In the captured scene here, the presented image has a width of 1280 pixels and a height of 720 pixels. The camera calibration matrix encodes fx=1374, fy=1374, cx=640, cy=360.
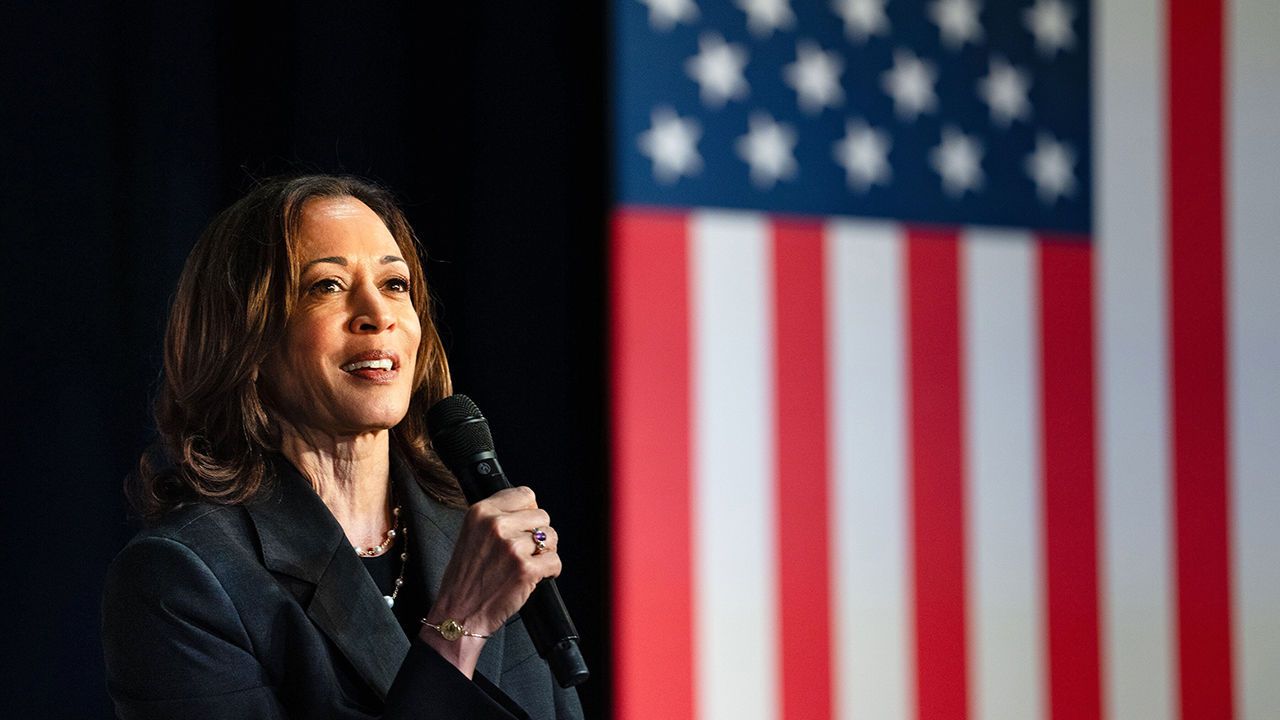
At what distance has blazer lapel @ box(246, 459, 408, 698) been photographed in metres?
1.39

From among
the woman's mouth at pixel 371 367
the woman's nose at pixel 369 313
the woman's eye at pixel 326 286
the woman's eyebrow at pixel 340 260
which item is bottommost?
the woman's mouth at pixel 371 367

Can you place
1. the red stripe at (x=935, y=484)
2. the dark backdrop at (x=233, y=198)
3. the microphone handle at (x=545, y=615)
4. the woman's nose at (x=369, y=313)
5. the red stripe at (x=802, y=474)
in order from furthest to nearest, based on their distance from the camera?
the red stripe at (x=935, y=484)
the red stripe at (x=802, y=474)
the dark backdrop at (x=233, y=198)
the woman's nose at (x=369, y=313)
the microphone handle at (x=545, y=615)

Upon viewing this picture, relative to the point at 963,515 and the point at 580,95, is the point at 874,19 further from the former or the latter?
the point at 963,515

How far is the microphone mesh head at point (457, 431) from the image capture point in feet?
4.47

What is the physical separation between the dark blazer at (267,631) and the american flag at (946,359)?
2.71 feet

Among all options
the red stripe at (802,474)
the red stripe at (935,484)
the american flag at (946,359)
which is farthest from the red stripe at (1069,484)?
the red stripe at (802,474)

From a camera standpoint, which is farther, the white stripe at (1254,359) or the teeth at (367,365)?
the white stripe at (1254,359)

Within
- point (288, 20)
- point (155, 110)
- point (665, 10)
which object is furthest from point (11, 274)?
point (665, 10)

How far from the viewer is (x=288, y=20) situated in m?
2.12

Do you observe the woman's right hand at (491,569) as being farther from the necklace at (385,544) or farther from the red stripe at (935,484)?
the red stripe at (935,484)

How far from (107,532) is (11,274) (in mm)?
390

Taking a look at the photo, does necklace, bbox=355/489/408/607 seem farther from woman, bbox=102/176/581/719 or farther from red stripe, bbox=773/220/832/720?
red stripe, bbox=773/220/832/720

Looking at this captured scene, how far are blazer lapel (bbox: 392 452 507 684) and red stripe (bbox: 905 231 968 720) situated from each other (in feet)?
3.60

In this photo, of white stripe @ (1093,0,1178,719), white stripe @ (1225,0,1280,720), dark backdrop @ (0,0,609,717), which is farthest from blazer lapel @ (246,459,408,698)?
white stripe @ (1225,0,1280,720)
